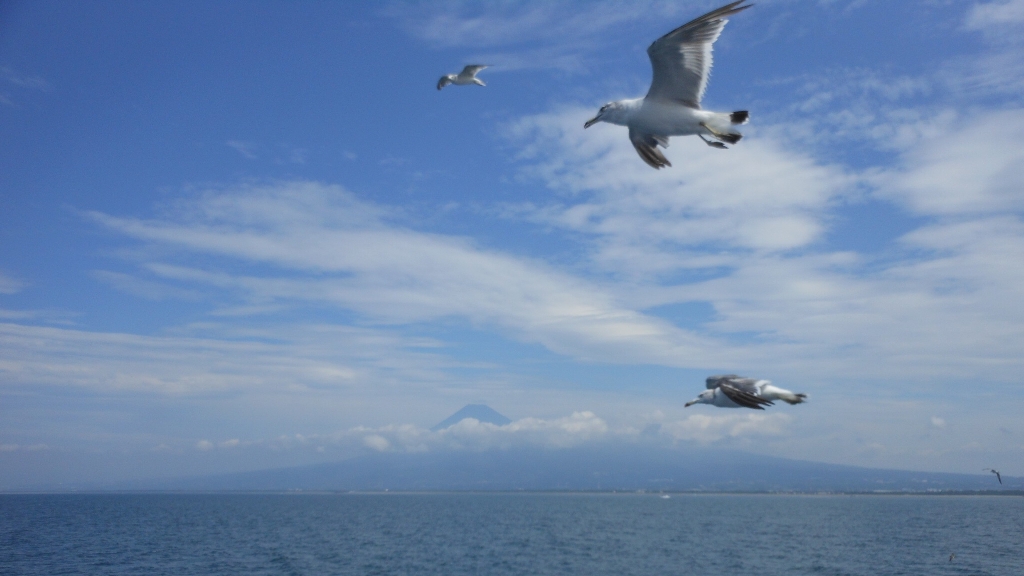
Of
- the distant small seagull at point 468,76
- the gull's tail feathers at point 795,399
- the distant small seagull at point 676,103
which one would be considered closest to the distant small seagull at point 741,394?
the gull's tail feathers at point 795,399

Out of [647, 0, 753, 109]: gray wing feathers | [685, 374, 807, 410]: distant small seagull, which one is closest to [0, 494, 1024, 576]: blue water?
[685, 374, 807, 410]: distant small seagull

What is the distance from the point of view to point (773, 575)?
6006cm

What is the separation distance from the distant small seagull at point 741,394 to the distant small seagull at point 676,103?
2.90 m

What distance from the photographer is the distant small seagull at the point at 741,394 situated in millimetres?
7727

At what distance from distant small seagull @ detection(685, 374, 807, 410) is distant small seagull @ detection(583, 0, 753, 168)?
2900mm

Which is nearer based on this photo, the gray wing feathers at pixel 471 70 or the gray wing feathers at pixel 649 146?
the gray wing feathers at pixel 649 146

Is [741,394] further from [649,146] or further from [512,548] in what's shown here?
[512,548]

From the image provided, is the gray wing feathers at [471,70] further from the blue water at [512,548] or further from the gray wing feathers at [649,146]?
the blue water at [512,548]

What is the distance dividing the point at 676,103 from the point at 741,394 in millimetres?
3587

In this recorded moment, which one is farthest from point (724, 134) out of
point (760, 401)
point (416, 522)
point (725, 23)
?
point (416, 522)

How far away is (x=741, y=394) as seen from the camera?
8.10m

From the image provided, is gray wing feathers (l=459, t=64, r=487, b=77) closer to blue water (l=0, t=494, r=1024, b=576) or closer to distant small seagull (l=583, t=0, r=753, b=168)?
distant small seagull (l=583, t=0, r=753, b=168)

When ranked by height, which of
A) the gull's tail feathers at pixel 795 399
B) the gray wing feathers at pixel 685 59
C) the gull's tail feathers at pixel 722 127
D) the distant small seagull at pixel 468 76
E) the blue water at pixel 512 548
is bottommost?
the blue water at pixel 512 548

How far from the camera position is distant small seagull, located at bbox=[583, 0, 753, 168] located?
7586 mm
